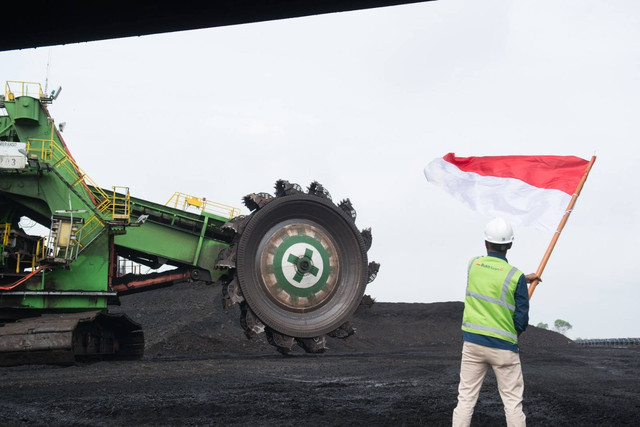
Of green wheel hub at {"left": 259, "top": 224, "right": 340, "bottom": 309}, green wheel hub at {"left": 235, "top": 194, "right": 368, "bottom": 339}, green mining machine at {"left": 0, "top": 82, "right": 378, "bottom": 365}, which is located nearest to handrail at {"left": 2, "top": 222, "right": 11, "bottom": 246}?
green mining machine at {"left": 0, "top": 82, "right": 378, "bottom": 365}

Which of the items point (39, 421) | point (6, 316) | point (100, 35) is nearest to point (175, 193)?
point (6, 316)

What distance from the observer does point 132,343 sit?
55.2 ft

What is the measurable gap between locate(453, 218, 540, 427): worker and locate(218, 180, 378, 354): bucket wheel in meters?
9.88

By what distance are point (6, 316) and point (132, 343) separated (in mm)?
3414

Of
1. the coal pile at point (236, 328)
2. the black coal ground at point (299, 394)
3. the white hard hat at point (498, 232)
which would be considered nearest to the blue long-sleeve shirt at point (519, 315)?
the white hard hat at point (498, 232)

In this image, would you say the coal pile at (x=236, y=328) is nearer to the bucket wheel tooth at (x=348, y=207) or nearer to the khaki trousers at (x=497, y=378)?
the bucket wheel tooth at (x=348, y=207)

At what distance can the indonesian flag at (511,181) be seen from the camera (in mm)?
6941

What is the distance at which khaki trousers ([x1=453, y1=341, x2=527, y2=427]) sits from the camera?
4.93 meters

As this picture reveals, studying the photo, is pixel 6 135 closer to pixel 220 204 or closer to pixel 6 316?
pixel 6 316

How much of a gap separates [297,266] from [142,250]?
3.74 m

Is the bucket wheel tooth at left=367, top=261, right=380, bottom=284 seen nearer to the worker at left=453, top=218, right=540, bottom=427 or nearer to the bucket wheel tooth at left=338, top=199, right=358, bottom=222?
the bucket wheel tooth at left=338, top=199, right=358, bottom=222

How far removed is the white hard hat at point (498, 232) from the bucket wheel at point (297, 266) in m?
9.82

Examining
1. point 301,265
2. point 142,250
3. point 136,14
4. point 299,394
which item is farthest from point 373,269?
point 136,14

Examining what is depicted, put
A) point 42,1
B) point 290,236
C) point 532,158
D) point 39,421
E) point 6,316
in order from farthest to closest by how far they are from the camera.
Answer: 1. point 290,236
2. point 6,316
3. point 532,158
4. point 39,421
5. point 42,1
